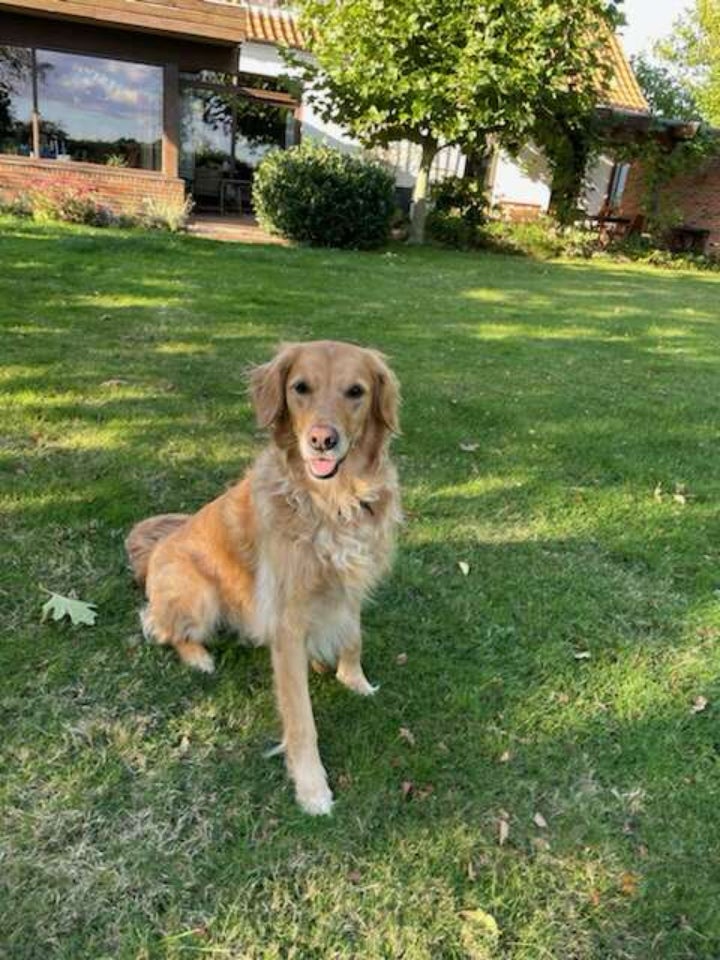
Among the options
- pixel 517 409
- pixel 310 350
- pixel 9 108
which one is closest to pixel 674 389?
pixel 517 409

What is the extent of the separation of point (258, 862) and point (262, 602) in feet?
2.84

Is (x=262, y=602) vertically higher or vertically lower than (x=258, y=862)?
higher

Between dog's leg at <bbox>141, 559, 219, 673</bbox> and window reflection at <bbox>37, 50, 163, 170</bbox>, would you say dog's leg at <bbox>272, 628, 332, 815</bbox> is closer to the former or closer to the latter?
dog's leg at <bbox>141, 559, 219, 673</bbox>

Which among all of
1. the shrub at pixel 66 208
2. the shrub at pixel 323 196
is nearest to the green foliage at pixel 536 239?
the shrub at pixel 323 196

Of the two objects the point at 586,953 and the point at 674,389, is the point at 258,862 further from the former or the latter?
the point at 674,389

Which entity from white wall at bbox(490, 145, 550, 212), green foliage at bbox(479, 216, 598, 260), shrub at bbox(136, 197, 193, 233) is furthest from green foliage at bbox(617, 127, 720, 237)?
shrub at bbox(136, 197, 193, 233)

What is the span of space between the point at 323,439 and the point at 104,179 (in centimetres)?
1411

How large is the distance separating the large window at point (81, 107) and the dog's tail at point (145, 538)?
13826mm

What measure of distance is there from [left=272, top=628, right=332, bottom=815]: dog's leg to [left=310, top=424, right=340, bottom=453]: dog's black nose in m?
0.64

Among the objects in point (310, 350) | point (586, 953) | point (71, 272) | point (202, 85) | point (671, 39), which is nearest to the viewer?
point (586, 953)

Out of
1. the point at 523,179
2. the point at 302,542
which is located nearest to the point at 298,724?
the point at 302,542

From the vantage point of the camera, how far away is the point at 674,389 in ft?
22.5

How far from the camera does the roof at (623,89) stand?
68.1 feet

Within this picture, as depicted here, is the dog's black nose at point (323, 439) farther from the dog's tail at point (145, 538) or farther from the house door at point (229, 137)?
the house door at point (229, 137)
